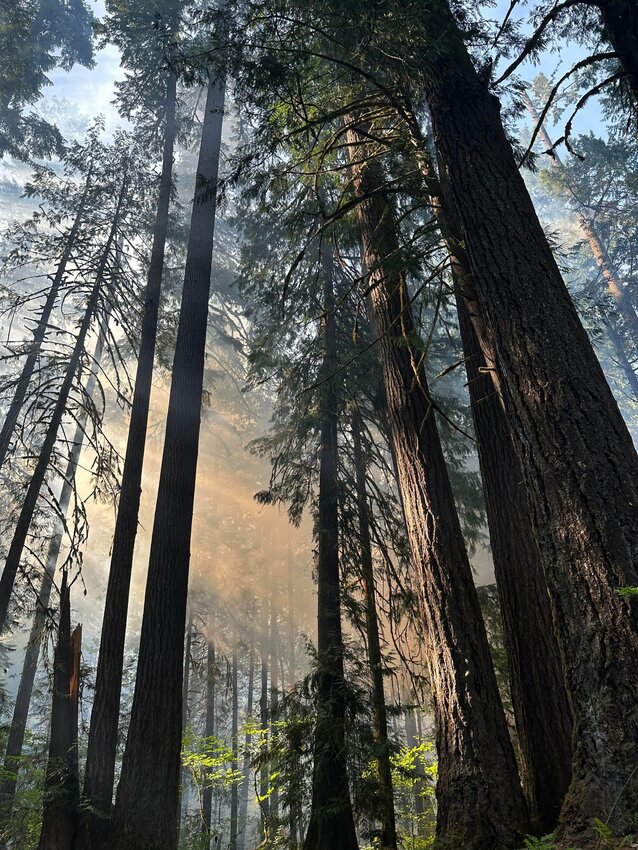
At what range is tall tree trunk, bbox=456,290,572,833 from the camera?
138 inches

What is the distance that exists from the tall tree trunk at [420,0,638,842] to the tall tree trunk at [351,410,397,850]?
456 centimetres

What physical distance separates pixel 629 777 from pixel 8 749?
45.3 ft

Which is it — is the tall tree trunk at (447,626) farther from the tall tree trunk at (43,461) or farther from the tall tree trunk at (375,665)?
the tall tree trunk at (43,461)

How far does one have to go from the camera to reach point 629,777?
2.11 metres

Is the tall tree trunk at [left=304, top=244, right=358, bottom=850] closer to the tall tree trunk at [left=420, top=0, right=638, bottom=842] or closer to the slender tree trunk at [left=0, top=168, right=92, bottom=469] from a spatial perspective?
the tall tree trunk at [left=420, top=0, right=638, bottom=842]

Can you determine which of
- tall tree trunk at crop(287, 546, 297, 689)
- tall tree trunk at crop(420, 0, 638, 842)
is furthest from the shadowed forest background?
tall tree trunk at crop(287, 546, 297, 689)

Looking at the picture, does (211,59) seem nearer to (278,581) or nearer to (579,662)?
(579,662)

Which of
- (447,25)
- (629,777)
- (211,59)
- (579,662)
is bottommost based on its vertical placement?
(629,777)

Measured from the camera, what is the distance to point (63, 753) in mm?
5578

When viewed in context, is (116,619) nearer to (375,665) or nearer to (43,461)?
(43,461)

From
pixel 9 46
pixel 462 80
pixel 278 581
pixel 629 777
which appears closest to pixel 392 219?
pixel 462 80

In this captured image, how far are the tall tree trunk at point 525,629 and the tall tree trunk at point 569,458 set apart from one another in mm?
520

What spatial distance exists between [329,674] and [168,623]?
2.22 m

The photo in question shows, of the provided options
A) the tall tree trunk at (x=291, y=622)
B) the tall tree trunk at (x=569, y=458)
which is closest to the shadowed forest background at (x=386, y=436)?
the tall tree trunk at (x=569, y=458)
